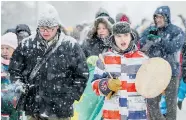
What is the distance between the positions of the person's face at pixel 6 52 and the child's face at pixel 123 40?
225 centimetres

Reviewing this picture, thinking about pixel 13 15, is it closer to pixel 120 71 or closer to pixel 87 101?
pixel 87 101

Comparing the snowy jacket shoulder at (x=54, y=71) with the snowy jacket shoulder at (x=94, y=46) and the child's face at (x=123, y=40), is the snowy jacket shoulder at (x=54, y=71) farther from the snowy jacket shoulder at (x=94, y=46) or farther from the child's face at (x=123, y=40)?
the snowy jacket shoulder at (x=94, y=46)

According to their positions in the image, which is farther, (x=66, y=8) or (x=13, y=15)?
(x=66, y=8)

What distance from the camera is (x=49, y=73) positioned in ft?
18.8

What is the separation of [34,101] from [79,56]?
2.04ft

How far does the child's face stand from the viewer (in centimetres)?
579

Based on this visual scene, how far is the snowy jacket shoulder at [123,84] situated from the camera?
5660 millimetres

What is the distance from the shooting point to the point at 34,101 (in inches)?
227

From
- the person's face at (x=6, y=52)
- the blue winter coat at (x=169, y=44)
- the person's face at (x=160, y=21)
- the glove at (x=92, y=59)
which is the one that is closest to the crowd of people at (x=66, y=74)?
the person's face at (x=6, y=52)

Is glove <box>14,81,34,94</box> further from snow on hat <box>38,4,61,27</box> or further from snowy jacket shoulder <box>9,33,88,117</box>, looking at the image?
snow on hat <box>38,4,61,27</box>

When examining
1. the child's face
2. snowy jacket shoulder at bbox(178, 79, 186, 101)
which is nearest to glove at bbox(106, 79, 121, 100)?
the child's face

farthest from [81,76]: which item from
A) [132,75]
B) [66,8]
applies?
[66,8]

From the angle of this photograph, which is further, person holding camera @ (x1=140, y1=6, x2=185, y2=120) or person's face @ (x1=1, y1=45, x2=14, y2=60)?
person holding camera @ (x1=140, y1=6, x2=185, y2=120)

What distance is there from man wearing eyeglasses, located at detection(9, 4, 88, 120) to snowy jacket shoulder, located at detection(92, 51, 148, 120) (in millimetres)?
231
